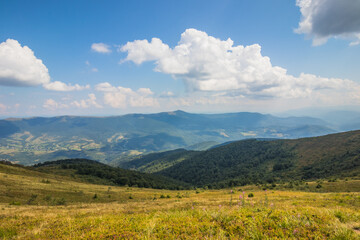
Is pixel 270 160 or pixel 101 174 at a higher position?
pixel 101 174

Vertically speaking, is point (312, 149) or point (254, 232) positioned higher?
point (254, 232)

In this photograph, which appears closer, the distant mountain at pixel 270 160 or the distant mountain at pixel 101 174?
the distant mountain at pixel 101 174

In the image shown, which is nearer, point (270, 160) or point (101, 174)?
point (101, 174)

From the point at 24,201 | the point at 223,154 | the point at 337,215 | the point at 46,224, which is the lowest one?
the point at 223,154

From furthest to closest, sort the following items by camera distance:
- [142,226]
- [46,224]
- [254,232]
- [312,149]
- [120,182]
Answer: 1. [312,149]
2. [120,182]
3. [46,224]
4. [142,226]
5. [254,232]

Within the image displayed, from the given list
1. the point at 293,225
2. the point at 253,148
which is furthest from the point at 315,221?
the point at 253,148

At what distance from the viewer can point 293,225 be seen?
586 cm

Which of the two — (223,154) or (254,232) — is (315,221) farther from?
Result: (223,154)

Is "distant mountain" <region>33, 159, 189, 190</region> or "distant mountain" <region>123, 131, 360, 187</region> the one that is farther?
"distant mountain" <region>123, 131, 360, 187</region>

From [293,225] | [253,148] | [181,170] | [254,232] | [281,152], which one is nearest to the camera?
[254,232]

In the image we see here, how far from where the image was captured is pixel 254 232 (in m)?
5.50

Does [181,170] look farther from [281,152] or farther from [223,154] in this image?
[281,152]

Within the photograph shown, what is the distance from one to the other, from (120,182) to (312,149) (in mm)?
116983

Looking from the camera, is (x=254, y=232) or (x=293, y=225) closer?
(x=254, y=232)
